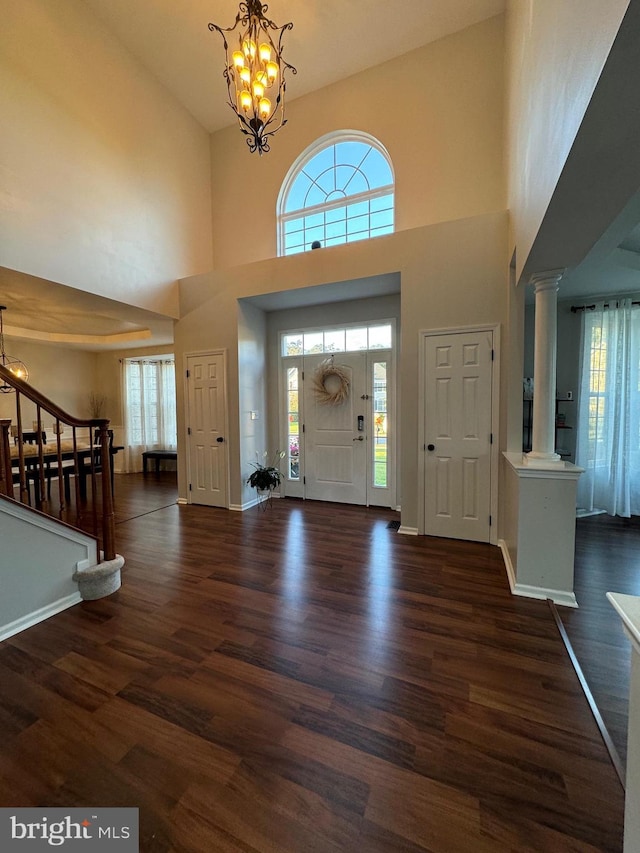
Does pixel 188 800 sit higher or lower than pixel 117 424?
lower

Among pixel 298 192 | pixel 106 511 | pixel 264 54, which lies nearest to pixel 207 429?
pixel 106 511

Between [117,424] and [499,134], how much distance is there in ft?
26.1

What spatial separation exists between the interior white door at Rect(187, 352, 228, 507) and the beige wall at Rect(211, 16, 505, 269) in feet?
6.26

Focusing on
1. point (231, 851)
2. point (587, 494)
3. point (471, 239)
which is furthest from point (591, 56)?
point (587, 494)

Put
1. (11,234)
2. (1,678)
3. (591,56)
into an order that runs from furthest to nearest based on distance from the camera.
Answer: (11,234) < (1,678) < (591,56)

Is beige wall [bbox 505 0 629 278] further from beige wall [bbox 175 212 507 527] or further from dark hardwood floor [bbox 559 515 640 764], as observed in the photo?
dark hardwood floor [bbox 559 515 640 764]

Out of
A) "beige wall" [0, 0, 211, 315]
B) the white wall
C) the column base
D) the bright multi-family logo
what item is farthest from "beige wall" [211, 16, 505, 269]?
the bright multi-family logo

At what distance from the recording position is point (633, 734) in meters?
0.81

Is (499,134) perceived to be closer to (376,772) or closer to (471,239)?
(471,239)

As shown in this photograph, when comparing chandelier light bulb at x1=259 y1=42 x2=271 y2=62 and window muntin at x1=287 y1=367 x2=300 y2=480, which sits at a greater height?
chandelier light bulb at x1=259 y1=42 x2=271 y2=62

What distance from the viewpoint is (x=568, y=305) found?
4230mm

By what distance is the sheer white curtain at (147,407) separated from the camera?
Answer: 7215mm

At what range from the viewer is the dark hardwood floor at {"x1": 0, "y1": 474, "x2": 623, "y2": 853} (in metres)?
1.09

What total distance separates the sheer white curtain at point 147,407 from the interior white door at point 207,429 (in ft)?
9.88
